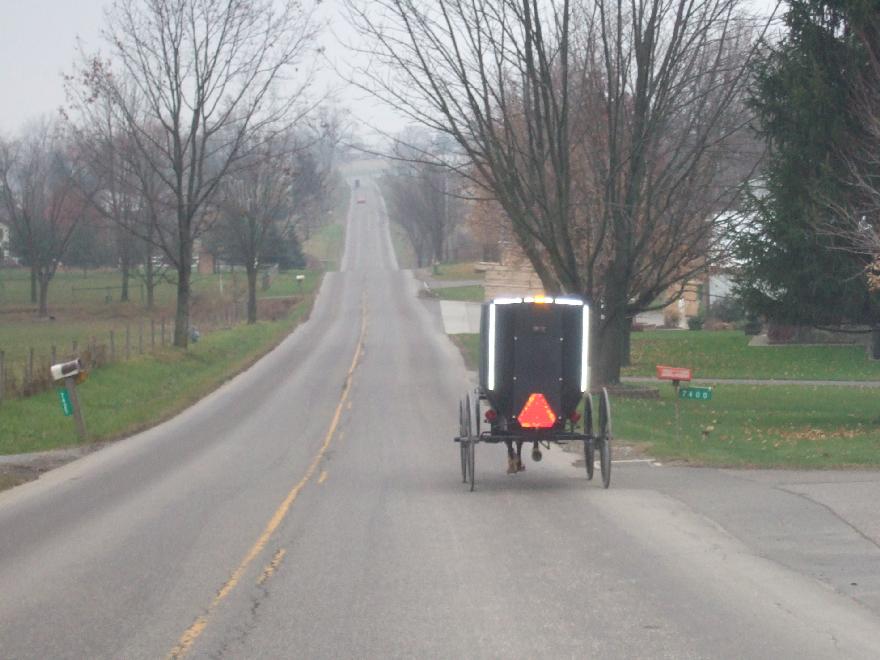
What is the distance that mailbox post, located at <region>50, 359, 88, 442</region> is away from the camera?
2216 cm

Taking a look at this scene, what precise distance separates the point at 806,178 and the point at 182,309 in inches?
1034

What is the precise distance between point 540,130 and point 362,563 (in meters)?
18.7

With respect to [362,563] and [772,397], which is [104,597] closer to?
[362,563]

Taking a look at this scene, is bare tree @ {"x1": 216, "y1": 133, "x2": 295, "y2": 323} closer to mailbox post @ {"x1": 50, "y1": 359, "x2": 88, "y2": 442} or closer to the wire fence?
the wire fence

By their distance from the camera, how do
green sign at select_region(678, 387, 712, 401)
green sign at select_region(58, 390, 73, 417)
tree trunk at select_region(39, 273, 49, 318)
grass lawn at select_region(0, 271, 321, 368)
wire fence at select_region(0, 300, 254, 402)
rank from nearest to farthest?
green sign at select_region(678, 387, 712, 401) → green sign at select_region(58, 390, 73, 417) → wire fence at select_region(0, 300, 254, 402) → grass lawn at select_region(0, 271, 321, 368) → tree trunk at select_region(39, 273, 49, 318)

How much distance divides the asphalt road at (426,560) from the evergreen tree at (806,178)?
851cm

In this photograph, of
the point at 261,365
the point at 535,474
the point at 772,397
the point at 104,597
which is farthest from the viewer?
the point at 261,365

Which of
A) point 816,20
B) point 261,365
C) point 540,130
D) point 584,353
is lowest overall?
point 261,365

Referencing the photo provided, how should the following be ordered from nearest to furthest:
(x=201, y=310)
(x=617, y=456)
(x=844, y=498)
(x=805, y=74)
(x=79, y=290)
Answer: (x=844, y=498)
(x=617, y=456)
(x=805, y=74)
(x=201, y=310)
(x=79, y=290)

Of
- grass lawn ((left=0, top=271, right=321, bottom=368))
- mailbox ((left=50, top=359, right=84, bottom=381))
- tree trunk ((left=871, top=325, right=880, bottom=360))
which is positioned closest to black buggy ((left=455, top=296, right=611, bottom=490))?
mailbox ((left=50, top=359, right=84, bottom=381))

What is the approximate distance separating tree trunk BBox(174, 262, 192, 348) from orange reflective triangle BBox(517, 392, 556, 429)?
99.8 feet

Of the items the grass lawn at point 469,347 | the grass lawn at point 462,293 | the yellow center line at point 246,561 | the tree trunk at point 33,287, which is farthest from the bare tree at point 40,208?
the yellow center line at point 246,561

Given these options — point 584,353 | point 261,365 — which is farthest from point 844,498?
point 261,365

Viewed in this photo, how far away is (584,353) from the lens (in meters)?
15.3
